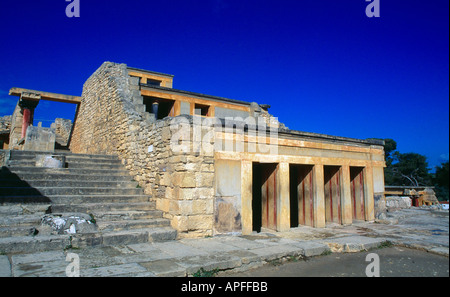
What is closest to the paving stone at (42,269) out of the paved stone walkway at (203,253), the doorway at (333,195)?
the paved stone walkway at (203,253)

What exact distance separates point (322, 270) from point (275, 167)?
351cm

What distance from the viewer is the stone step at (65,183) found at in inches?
266

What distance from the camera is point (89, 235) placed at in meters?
5.27

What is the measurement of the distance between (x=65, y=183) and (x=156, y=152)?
7.84 ft

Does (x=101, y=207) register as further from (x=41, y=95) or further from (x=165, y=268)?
(x=41, y=95)

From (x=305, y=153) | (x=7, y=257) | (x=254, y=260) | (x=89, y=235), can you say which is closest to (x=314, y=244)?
(x=254, y=260)

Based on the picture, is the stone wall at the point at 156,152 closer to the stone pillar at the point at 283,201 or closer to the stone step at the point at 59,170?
the stone step at the point at 59,170

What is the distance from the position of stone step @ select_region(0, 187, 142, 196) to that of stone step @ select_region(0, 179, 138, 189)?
12.0 inches

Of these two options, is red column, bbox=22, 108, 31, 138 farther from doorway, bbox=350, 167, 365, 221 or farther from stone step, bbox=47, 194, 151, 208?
doorway, bbox=350, 167, 365, 221

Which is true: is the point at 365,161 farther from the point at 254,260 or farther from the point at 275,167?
the point at 254,260

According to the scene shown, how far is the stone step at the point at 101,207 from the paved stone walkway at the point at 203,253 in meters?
1.68

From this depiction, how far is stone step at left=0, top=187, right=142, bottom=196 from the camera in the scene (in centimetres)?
640

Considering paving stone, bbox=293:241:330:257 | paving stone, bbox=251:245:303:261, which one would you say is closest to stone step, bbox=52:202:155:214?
paving stone, bbox=251:245:303:261
